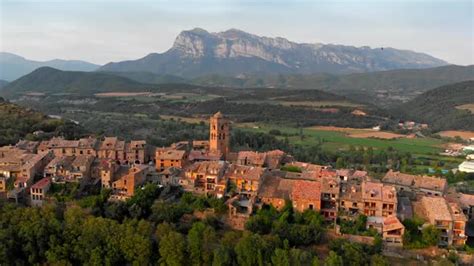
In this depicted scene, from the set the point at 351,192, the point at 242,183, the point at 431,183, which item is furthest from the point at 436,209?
the point at 242,183

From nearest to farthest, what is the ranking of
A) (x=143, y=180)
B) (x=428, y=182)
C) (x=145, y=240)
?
(x=145, y=240)
(x=143, y=180)
(x=428, y=182)

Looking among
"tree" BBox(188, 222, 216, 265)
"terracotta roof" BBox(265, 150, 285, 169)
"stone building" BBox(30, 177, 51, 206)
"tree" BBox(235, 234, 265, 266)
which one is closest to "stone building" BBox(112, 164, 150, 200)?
"stone building" BBox(30, 177, 51, 206)

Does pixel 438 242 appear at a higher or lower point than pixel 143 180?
lower

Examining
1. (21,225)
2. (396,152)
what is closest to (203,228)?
(21,225)

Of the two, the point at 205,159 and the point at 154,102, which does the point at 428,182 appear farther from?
the point at 154,102

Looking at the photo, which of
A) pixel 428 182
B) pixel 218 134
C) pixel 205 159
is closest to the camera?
pixel 428 182

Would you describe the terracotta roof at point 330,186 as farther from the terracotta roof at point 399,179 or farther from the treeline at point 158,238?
the terracotta roof at point 399,179

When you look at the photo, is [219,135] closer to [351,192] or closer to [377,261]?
[351,192]

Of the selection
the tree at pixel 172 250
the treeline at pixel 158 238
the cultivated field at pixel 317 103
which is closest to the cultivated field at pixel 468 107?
the cultivated field at pixel 317 103
